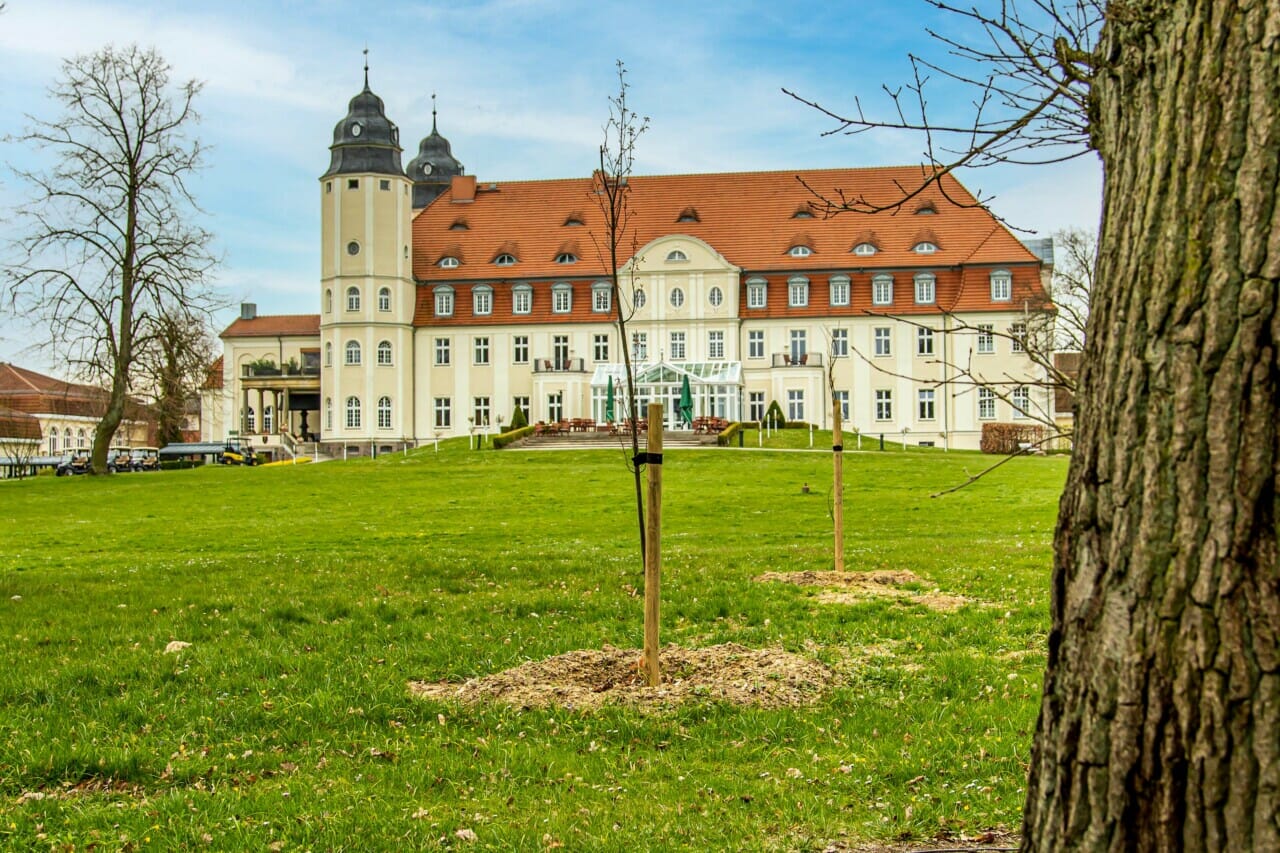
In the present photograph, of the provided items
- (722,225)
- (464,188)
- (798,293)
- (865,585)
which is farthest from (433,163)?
(865,585)

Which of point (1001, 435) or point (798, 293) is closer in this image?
point (1001, 435)

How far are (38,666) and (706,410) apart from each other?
165ft

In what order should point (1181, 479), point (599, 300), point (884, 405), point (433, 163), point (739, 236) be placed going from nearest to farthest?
point (1181, 479), point (884, 405), point (599, 300), point (739, 236), point (433, 163)

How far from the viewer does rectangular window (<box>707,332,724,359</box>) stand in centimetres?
5972

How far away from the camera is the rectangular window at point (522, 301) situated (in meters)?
61.5

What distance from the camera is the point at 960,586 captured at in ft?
35.4

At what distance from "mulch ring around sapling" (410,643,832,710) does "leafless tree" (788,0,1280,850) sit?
369cm

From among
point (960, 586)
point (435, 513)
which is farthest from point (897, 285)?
point (960, 586)

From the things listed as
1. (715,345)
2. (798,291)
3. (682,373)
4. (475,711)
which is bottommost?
(475,711)

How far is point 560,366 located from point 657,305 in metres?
5.75

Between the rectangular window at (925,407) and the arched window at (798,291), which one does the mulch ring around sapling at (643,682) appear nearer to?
the rectangular window at (925,407)

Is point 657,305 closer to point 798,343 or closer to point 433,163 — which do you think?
point 798,343

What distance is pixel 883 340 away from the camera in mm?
58938

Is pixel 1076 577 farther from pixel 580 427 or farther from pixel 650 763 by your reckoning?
pixel 580 427
